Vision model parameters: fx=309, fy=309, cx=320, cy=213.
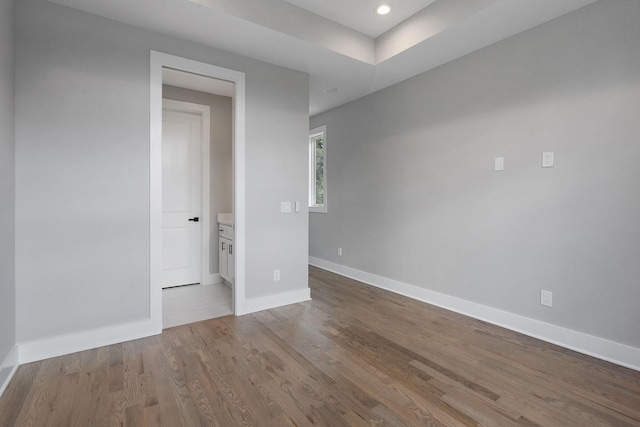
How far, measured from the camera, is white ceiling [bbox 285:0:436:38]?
2748 millimetres

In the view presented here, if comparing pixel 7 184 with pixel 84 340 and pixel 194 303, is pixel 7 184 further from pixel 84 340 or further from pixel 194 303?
pixel 194 303

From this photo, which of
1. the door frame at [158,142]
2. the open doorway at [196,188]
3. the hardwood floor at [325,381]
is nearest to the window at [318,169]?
the open doorway at [196,188]

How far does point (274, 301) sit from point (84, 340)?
165 centimetres

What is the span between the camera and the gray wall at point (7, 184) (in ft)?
6.29

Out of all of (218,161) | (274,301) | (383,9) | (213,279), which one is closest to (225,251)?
(213,279)

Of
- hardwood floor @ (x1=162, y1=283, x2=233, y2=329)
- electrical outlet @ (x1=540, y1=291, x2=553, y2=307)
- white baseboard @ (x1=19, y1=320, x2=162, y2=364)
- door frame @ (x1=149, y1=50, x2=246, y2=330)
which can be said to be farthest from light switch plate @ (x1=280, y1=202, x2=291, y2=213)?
electrical outlet @ (x1=540, y1=291, x2=553, y2=307)

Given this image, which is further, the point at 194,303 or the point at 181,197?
the point at 181,197

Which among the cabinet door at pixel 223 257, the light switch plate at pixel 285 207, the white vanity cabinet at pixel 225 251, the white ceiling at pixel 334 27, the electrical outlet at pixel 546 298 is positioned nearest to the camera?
the white ceiling at pixel 334 27

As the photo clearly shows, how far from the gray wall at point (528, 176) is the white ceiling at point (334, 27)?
0.28 meters

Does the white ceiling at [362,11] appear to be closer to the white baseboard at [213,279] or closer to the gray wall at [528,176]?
the gray wall at [528,176]

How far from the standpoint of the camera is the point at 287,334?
2.68 meters

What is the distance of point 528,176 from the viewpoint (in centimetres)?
271

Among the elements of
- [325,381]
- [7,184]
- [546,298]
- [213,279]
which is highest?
[7,184]

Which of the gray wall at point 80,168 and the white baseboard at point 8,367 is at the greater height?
the gray wall at point 80,168
